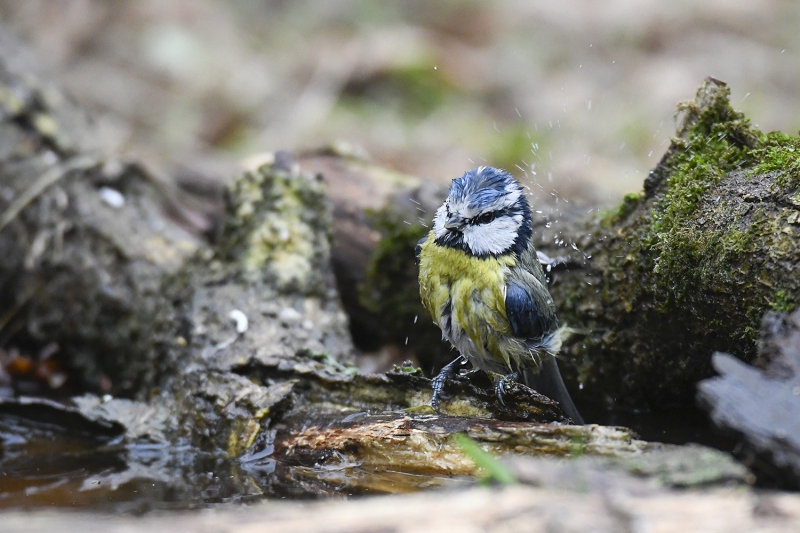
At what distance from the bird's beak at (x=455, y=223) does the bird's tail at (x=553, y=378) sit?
612mm

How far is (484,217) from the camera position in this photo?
3000 mm

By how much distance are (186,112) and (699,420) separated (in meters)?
6.92

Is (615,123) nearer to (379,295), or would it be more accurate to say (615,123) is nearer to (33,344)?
(379,295)

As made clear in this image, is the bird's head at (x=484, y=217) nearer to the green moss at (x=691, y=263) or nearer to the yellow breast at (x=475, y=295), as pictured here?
the yellow breast at (x=475, y=295)

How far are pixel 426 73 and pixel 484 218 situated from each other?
6039 millimetres

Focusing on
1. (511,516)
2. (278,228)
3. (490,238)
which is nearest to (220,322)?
(278,228)

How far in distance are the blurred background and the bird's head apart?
11.9ft

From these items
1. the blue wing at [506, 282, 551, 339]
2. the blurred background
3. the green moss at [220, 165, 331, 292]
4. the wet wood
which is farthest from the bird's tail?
the blurred background

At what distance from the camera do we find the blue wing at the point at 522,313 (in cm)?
282

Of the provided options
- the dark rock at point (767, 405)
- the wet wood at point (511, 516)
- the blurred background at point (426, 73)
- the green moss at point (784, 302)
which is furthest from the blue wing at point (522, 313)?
the blurred background at point (426, 73)

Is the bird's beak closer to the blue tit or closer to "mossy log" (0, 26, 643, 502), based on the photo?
the blue tit

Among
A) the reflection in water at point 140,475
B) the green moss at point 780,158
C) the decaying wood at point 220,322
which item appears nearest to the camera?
the green moss at point 780,158

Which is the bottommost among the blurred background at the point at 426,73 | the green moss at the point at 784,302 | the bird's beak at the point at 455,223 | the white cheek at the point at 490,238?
the green moss at the point at 784,302

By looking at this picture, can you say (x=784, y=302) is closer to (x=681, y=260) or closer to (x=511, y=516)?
(x=681, y=260)
